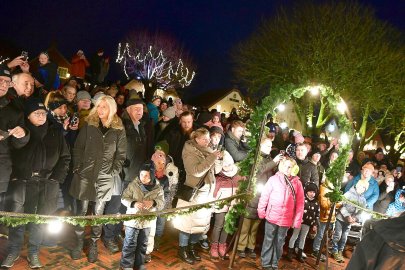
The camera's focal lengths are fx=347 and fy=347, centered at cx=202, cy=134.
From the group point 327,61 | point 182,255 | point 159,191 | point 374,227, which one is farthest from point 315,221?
point 327,61

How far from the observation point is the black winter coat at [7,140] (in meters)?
4.42

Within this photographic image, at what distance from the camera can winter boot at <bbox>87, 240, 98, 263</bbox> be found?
5383 millimetres

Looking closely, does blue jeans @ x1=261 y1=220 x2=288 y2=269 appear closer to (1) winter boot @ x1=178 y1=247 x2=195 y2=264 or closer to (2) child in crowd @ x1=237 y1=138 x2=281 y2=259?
(2) child in crowd @ x1=237 y1=138 x2=281 y2=259

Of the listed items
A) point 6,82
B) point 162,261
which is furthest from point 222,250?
point 6,82

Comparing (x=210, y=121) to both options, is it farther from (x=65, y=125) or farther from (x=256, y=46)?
(x=256, y=46)

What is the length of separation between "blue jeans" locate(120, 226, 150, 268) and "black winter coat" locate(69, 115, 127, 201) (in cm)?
80

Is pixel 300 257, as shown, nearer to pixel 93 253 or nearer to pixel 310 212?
pixel 310 212

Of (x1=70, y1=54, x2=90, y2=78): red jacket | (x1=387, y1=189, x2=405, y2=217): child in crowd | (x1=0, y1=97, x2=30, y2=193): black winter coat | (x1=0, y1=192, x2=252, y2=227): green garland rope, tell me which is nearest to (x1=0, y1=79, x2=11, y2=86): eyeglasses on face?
(x1=0, y1=97, x2=30, y2=193): black winter coat

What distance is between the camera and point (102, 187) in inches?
211

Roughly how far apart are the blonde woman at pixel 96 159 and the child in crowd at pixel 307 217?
12.3 feet

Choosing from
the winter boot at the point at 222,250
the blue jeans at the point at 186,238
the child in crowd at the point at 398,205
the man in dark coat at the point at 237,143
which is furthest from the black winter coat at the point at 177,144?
the child in crowd at the point at 398,205

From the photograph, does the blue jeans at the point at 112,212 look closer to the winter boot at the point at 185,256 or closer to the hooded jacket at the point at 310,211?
the winter boot at the point at 185,256

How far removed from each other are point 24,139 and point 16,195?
773 mm

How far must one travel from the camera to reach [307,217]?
6875mm
